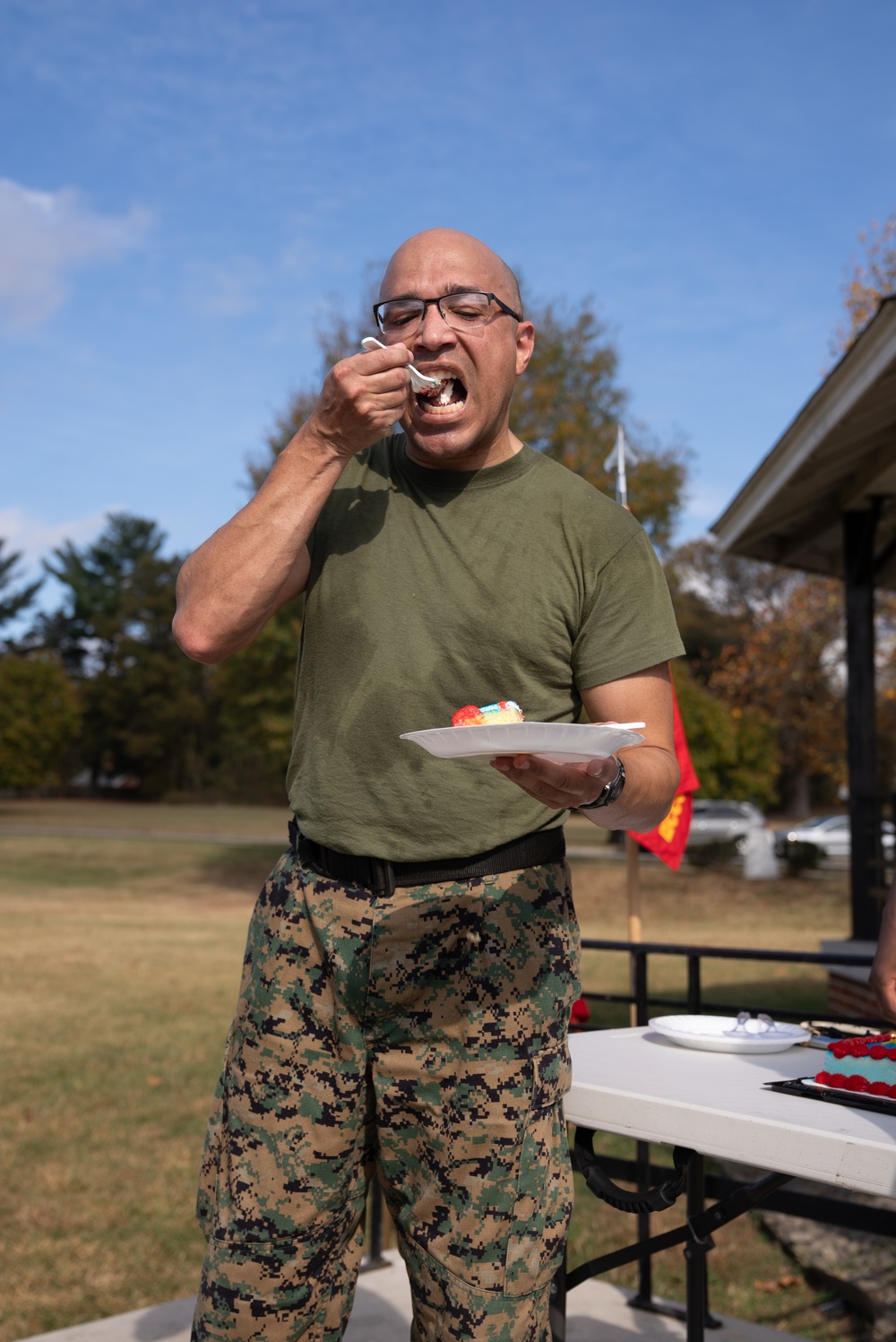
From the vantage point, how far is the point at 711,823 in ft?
82.3

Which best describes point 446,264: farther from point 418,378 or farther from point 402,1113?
point 402,1113

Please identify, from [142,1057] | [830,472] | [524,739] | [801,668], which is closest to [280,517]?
[524,739]

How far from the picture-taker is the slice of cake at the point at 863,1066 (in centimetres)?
206

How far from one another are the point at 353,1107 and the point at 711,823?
24.0 m

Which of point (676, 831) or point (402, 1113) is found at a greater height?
point (676, 831)

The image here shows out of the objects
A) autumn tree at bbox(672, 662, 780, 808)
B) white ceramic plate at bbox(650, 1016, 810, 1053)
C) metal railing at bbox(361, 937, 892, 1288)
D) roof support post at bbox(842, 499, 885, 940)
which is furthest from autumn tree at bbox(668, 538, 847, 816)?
white ceramic plate at bbox(650, 1016, 810, 1053)

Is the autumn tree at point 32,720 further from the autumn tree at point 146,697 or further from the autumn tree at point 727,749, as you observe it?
the autumn tree at point 727,749

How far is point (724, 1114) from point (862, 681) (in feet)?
23.0

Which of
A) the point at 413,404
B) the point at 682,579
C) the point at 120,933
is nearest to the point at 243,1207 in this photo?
the point at 413,404

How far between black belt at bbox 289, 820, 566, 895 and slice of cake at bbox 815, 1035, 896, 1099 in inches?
27.1

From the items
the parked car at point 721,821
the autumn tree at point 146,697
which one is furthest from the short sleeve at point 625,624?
the autumn tree at point 146,697

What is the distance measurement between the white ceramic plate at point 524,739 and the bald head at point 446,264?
32.9 inches

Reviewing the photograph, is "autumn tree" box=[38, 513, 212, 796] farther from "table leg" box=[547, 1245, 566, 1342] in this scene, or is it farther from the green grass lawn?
"table leg" box=[547, 1245, 566, 1342]

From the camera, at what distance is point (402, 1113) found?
186 centimetres
